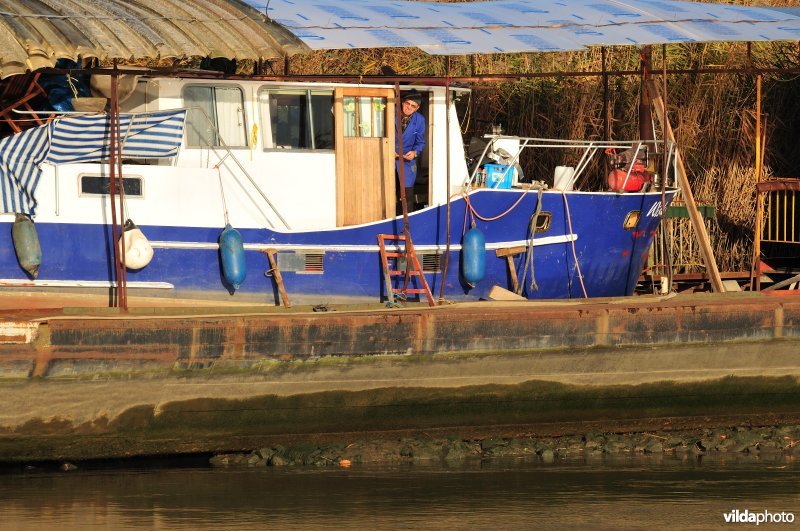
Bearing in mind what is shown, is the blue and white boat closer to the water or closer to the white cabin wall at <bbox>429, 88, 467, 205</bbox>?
the white cabin wall at <bbox>429, 88, 467, 205</bbox>

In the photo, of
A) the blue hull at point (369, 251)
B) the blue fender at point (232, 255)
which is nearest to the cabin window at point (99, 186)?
the blue hull at point (369, 251)

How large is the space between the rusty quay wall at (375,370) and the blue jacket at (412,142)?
75.3 inches

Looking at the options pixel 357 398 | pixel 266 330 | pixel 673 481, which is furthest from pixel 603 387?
pixel 266 330

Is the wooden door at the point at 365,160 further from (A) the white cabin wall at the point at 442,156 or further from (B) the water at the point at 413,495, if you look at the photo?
(B) the water at the point at 413,495

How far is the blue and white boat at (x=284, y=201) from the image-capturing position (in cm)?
1338

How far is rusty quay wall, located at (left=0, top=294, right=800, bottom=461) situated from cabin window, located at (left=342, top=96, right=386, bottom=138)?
2.17m

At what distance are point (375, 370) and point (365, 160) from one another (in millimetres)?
2552

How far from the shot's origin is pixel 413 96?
563 inches

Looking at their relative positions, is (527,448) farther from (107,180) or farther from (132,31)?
(132,31)

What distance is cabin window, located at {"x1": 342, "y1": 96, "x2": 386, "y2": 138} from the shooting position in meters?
14.0

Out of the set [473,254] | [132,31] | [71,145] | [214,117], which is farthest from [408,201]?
[71,145]

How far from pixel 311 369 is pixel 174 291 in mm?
1944

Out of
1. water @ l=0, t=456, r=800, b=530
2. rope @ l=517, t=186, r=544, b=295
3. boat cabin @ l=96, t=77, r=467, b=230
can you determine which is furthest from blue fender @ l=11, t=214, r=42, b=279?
rope @ l=517, t=186, r=544, b=295

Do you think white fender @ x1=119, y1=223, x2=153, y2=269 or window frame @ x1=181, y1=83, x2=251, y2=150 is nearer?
white fender @ x1=119, y1=223, x2=153, y2=269
